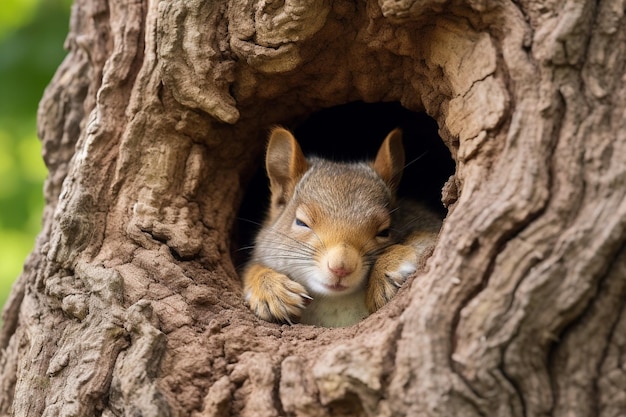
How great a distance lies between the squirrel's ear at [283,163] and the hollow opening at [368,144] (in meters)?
0.29

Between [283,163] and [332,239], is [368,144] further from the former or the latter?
[332,239]

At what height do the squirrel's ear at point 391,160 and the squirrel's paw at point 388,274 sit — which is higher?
the squirrel's ear at point 391,160

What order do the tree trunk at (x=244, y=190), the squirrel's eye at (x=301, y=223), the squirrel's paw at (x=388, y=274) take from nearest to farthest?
the tree trunk at (x=244, y=190), the squirrel's paw at (x=388, y=274), the squirrel's eye at (x=301, y=223)

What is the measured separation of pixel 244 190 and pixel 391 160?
64 centimetres

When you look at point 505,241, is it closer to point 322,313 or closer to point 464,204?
point 464,204

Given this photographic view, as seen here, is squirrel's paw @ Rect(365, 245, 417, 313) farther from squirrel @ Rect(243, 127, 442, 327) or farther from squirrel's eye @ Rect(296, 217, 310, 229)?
squirrel's eye @ Rect(296, 217, 310, 229)

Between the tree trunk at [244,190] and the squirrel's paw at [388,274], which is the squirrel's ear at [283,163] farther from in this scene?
the squirrel's paw at [388,274]

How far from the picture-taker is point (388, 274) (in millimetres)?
2398

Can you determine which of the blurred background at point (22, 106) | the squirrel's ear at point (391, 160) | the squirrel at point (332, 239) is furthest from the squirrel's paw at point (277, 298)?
the blurred background at point (22, 106)

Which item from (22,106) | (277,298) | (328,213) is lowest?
(277,298)

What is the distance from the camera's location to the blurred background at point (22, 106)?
12.3 feet

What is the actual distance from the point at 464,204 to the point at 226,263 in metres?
1.17

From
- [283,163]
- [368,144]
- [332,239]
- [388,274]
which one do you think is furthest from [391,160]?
[368,144]

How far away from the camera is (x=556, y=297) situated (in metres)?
1.59
